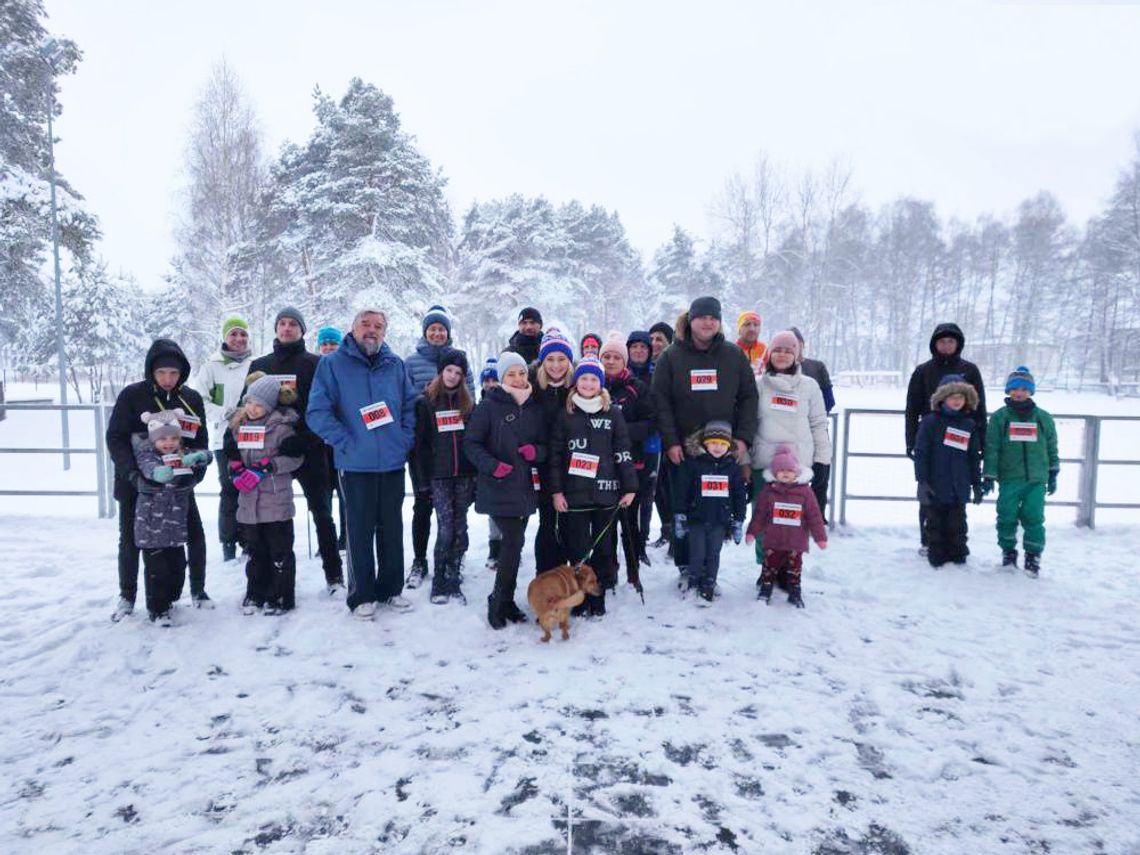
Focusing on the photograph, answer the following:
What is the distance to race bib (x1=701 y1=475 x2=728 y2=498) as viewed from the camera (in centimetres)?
450

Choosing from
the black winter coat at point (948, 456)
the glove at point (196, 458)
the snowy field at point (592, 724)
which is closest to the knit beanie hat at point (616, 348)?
the snowy field at point (592, 724)

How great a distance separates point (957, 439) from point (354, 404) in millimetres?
4742

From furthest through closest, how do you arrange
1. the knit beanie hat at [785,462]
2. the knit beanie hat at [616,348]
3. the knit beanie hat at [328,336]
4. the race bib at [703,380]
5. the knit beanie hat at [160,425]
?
the knit beanie hat at [328,336]
the knit beanie hat at [616,348]
the race bib at [703,380]
the knit beanie hat at [785,462]
the knit beanie hat at [160,425]

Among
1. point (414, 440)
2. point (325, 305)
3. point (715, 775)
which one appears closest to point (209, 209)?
point (325, 305)

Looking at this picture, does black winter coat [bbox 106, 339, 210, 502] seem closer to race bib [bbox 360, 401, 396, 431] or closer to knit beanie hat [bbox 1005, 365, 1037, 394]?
race bib [bbox 360, 401, 396, 431]

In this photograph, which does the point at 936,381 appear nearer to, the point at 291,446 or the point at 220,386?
the point at 291,446

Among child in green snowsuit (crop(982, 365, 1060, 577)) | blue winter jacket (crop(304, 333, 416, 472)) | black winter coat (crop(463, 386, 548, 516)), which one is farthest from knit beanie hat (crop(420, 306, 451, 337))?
child in green snowsuit (crop(982, 365, 1060, 577))

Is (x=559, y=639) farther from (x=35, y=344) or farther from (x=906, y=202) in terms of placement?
(x=906, y=202)

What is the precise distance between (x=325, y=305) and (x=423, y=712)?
19.9 m

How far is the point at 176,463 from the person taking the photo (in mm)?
4148

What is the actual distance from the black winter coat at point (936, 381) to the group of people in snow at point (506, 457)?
0.15ft

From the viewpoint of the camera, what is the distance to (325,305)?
20.8 meters

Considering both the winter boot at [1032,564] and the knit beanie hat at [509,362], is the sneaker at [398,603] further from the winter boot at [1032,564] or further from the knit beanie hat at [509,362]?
the winter boot at [1032,564]

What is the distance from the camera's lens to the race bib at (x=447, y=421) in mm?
4582
